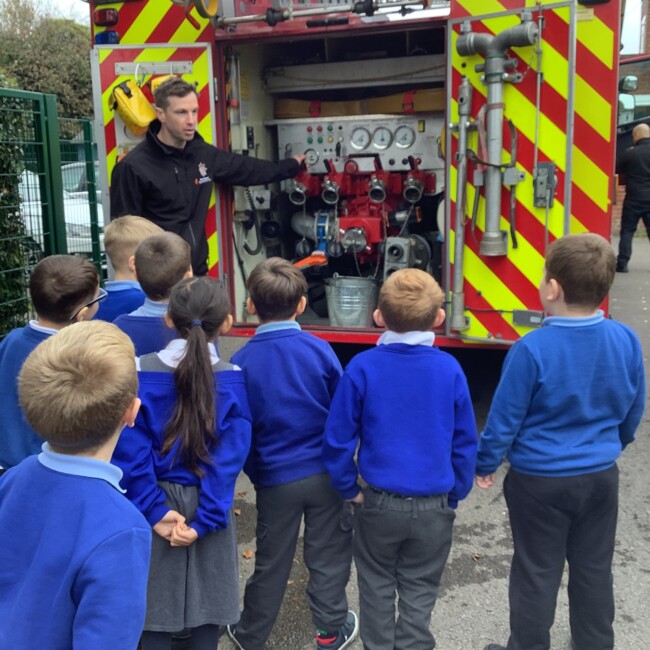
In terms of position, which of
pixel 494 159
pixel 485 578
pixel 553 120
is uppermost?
pixel 553 120

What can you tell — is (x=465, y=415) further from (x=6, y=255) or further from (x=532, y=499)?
(x=6, y=255)

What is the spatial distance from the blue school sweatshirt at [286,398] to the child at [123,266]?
2.06 feet

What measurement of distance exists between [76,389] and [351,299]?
3.38 m

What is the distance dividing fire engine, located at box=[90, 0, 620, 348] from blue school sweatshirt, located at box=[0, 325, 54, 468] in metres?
2.20

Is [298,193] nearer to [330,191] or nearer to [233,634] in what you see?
[330,191]

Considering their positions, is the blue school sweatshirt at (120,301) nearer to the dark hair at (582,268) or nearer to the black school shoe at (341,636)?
the black school shoe at (341,636)

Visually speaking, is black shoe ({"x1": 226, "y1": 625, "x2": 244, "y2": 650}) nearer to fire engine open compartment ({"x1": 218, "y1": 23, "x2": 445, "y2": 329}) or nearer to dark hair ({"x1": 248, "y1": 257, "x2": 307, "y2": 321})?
dark hair ({"x1": 248, "y1": 257, "x2": 307, "y2": 321})

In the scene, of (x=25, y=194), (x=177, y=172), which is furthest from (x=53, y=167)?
(x=177, y=172)

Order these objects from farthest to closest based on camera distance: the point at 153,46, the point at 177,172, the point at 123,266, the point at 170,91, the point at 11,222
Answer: the point at 11,222, the point at 153,46, the point at 177,172, the point at 170,91, the point at 123,266

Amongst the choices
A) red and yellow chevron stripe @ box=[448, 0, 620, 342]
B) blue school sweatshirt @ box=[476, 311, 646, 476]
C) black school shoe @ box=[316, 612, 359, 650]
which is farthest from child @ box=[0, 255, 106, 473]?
red and yellow chevron stripe @ box=[448, 0, 620, 342]

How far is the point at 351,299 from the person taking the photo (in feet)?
15.6

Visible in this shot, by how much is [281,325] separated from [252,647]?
3.60 ft

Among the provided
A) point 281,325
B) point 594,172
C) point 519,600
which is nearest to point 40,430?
point 281,325

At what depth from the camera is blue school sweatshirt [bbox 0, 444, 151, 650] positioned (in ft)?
4.59
